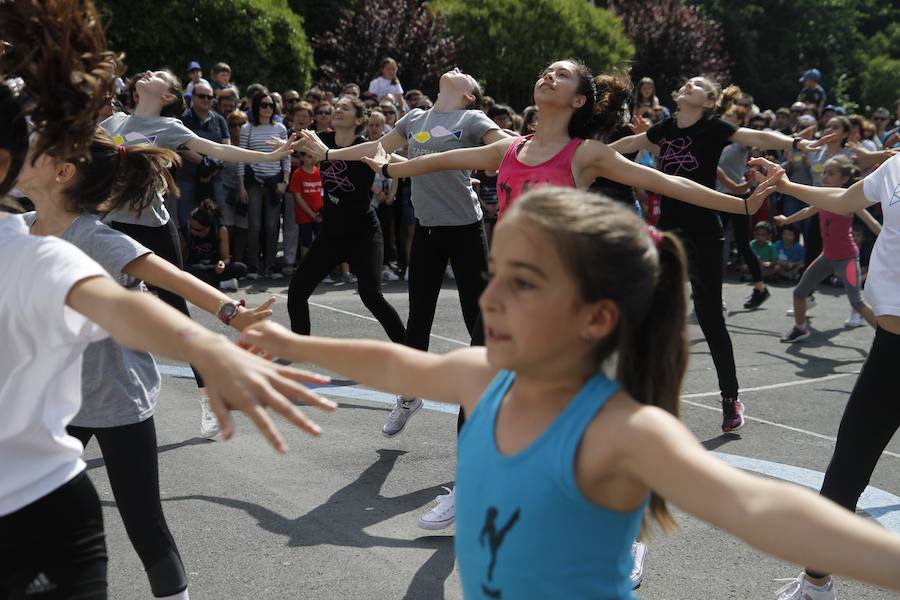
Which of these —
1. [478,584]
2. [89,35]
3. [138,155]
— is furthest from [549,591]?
[138,155]

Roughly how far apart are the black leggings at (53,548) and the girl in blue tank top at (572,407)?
0.89 meters

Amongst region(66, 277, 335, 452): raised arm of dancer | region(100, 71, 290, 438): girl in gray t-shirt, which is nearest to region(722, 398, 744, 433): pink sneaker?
region(100, 71, 290, 438): girl in gray t-shirt

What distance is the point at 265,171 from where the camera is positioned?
12.6 m

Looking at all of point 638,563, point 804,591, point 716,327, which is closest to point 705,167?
point 716,327

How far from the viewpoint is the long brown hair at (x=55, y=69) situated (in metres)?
2.55

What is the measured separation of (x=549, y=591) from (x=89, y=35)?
1.77 m

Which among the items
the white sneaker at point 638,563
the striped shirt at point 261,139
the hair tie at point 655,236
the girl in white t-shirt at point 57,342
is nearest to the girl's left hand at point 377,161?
the white sneaker at point 638,563

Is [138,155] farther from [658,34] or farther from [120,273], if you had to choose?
[658,34]

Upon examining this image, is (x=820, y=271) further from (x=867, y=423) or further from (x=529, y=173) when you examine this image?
(x=867, y=423)

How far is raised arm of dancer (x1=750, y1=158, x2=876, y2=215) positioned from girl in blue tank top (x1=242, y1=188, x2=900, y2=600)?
253cm

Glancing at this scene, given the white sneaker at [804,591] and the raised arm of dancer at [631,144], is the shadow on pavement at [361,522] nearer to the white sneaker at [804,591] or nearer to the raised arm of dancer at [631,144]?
the white sneaker at [804,591]

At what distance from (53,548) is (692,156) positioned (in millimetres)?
6080

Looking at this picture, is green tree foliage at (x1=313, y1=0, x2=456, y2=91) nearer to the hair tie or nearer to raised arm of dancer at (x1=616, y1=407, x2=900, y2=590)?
the hair tie

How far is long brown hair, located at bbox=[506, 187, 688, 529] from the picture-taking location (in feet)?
6.87
